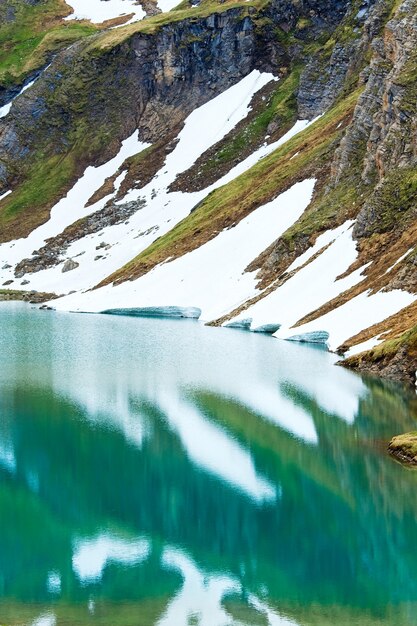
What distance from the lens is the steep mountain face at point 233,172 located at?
71125 mm

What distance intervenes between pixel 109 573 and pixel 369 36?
118m

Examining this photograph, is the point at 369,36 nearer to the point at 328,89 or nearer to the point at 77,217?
the point at 328,89

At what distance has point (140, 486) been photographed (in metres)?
30.8

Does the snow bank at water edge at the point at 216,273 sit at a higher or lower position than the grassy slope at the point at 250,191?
lower

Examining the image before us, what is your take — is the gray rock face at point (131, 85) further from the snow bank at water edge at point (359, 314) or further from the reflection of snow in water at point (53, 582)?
the reflection of snow in water at point (53, 582)

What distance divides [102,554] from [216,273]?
7214 cm

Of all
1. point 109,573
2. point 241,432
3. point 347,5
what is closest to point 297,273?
point 241,432

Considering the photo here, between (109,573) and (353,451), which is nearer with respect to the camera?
(109,573)

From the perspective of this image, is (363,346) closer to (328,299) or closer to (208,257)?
(328,299)

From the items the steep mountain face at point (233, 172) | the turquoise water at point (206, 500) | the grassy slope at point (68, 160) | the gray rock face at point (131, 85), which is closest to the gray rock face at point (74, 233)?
the steep mountain face at point (233, 172)

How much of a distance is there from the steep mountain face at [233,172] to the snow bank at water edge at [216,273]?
0.26 meters

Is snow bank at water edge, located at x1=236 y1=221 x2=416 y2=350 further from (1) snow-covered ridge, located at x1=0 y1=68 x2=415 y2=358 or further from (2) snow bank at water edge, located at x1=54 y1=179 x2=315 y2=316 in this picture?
(2) snow bank at water edge, located at x1=54 y1=179 x2=315 y2=316

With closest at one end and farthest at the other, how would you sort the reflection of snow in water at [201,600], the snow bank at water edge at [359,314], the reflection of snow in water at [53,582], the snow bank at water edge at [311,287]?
the reflection of snow in water at [201,600], the reflection of snow in water at [53,582], the snow bank at water edge at [359,314], the snow bank at water edge at [311,287]

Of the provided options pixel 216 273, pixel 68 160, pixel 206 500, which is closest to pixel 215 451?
pixel 206 500
